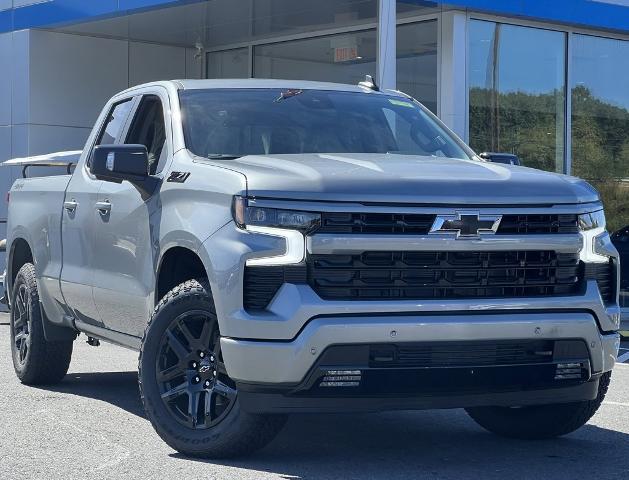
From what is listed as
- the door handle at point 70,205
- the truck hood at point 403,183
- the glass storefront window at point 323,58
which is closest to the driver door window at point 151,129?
the door handle at point 70,205

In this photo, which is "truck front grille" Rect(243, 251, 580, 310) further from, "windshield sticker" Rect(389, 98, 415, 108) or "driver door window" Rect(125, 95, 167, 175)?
"windshield sticker" Rect(389, 98, 415, 108)

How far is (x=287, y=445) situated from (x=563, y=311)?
5.65 ft

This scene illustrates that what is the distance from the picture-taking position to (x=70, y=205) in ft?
27.6

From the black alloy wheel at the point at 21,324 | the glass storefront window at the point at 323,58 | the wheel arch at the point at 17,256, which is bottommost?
the black alloy wheel at the point at 21,324

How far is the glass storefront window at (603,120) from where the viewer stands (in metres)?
20.2

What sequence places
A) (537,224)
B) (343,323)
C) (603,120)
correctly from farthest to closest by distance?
(603,120) < (537,224) < (343,323)

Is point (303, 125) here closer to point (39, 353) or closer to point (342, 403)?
point (342, 403)

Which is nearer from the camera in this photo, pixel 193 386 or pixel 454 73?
pixel 193 386

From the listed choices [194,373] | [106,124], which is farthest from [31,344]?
[194,373]

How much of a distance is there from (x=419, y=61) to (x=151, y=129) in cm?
1148

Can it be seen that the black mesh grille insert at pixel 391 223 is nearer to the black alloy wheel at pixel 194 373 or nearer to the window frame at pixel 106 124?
the black alloy wheel at pixel 194 373

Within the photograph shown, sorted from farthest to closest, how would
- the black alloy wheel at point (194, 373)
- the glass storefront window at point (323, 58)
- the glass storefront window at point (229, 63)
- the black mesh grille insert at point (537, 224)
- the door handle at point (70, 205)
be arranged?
the glass storefront window at point (229, 63) → the glass storefront window at point (323, 58) → the door handle at point (70, 205) → the black alloy wheel at point (194, 373) → the black mesh grille insert at point (537, 224)

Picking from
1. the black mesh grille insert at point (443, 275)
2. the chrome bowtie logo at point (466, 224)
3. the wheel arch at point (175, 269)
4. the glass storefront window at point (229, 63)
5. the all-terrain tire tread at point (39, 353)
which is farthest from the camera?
the glass storefront window at point (229, 63)

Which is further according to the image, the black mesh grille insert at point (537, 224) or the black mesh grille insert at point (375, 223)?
the black mesh grille insert at point (537, 224)
